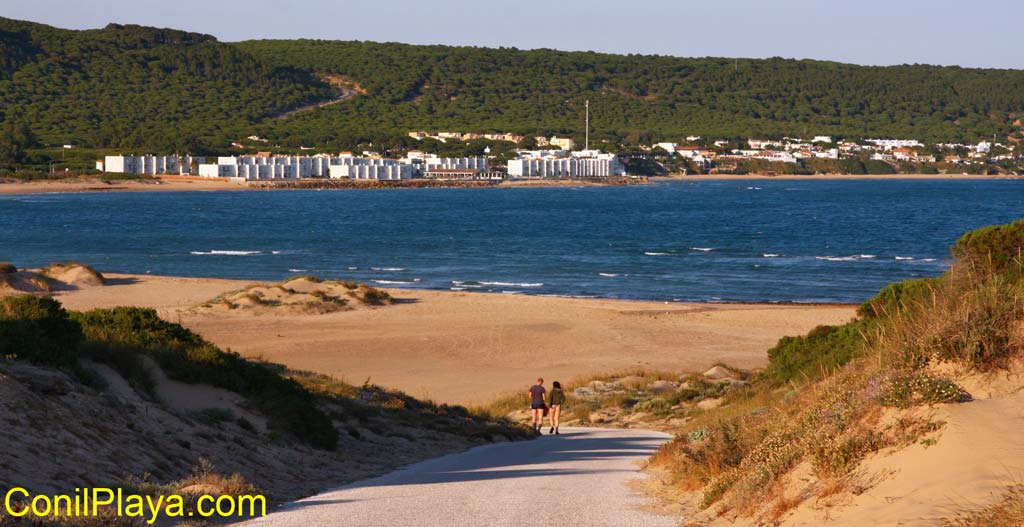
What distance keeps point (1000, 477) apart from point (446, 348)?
25695mm

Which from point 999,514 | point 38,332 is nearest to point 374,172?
point 38,332

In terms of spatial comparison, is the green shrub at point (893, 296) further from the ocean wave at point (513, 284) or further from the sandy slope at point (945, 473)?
the ocean wave at point (513, 284)

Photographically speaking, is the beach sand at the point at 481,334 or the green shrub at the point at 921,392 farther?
the beach sand at the point at 481,334

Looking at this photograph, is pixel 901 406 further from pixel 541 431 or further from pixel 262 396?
pixel 541 431

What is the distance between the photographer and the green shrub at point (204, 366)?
1508cm

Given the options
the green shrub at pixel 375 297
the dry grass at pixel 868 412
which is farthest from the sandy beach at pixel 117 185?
the dry grass at pixel 868 412

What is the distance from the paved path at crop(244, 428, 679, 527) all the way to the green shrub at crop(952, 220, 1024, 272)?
6477mm

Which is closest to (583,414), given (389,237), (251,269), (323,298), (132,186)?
(323,298)

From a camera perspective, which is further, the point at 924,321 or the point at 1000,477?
the point at 924,321

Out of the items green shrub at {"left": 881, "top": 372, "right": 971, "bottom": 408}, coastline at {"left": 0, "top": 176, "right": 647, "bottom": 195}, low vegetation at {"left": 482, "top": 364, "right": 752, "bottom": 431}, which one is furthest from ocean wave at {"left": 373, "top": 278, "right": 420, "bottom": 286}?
coastline at {"left": 0, "top": 176, "right": 647, "bottom": 195}

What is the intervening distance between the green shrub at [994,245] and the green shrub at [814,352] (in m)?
1.89

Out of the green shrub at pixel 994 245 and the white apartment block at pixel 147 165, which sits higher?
the green shrub at pixel 994 245

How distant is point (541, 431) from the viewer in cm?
2100

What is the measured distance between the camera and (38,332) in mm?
13820
